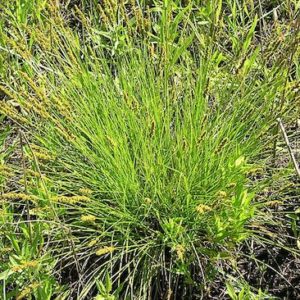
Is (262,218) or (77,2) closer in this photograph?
(262,218)

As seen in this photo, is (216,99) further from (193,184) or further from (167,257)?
(167,257)

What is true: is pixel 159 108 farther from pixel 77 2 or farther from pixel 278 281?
pixel 77 2

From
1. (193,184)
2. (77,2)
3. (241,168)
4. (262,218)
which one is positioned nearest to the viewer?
(241,168)

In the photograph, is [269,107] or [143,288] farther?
[269,107]

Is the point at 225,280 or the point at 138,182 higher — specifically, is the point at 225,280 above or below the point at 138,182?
below

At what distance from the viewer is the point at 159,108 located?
1.70m

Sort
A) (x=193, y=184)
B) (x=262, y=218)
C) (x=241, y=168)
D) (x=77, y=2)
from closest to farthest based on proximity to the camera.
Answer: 1. (x=241, y=168)
2. (x=193, y=184)
3. (x=262, y=218)
4. (x=77, y=2)

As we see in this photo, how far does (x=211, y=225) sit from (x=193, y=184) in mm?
121

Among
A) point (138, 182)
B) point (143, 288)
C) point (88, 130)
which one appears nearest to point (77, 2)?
point (88, 130)

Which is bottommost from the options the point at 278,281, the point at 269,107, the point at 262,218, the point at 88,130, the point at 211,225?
the point at 278,281

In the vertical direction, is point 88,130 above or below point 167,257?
above

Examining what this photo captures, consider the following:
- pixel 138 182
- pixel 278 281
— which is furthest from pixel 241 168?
pixel 278 281

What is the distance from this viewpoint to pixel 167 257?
173cm

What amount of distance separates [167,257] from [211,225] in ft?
0.65
